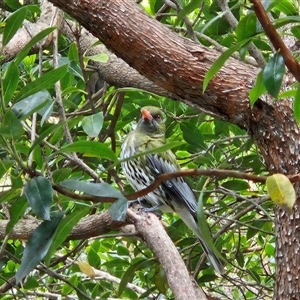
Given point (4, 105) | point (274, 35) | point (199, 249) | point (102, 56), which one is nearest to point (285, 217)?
point (102, 56)

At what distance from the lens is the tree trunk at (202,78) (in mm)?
1669

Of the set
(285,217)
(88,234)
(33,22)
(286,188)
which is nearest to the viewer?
(286,188)

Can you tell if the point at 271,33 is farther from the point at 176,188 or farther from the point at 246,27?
the point at 176,188

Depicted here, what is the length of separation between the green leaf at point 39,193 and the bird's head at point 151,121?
1.91m

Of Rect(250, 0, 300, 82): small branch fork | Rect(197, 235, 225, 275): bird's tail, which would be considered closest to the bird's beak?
Rect(197, 235, 225, 275): bird's tail

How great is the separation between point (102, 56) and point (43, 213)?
2.72 feet

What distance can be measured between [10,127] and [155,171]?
195cm

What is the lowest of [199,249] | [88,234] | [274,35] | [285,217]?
[199,249]

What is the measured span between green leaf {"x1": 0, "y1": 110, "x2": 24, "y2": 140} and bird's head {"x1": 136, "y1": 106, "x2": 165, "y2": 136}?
6.36ft

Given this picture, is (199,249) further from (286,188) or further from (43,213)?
(286,188)

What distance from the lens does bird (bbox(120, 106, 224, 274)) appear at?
9.58ft

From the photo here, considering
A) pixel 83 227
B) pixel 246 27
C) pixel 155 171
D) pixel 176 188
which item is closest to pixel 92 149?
pixel 246 27

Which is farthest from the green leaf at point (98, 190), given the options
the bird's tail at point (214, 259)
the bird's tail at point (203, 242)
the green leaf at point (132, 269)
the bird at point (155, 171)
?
the bird at point (155, 171)

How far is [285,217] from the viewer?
170 centimetres
